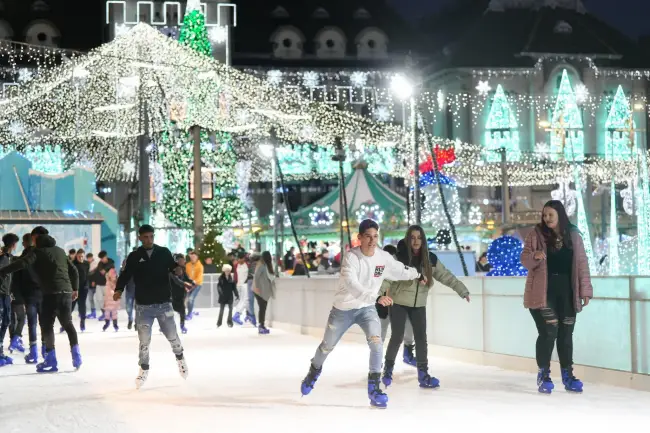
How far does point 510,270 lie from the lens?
17391mm

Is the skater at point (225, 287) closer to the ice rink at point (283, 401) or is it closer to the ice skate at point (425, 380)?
the ice rink at point (283, 401)

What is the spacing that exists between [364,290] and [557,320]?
198cm

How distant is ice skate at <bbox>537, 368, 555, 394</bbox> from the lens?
427 inches

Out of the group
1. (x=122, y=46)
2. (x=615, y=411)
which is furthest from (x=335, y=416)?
(x=122, y=46)

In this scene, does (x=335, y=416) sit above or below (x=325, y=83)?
below

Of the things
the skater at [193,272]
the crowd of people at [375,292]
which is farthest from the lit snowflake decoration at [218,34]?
the crowd of people at [375,292]

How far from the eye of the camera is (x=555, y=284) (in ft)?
35.8

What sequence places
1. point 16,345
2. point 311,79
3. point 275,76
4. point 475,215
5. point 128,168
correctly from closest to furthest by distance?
point 16,345, point 475,215, point 128,168, point 275,76, point 311,79

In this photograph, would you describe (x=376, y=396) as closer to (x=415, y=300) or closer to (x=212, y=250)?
(x=415, y=300)

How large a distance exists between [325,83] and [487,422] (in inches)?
2387

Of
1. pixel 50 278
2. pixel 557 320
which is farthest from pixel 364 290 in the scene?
pixel 50 278

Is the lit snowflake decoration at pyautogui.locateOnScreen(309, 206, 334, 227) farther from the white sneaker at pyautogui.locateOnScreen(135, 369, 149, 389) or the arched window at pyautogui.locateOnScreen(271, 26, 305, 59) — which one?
the white sneaker at pyautogui.locateOnScreen(135, 369, 149, 389)

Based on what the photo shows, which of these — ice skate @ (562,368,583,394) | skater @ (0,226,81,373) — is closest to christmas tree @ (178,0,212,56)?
skater @ (0,226,81,373)

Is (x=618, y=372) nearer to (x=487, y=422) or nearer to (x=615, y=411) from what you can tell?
(x=615, y=411)
